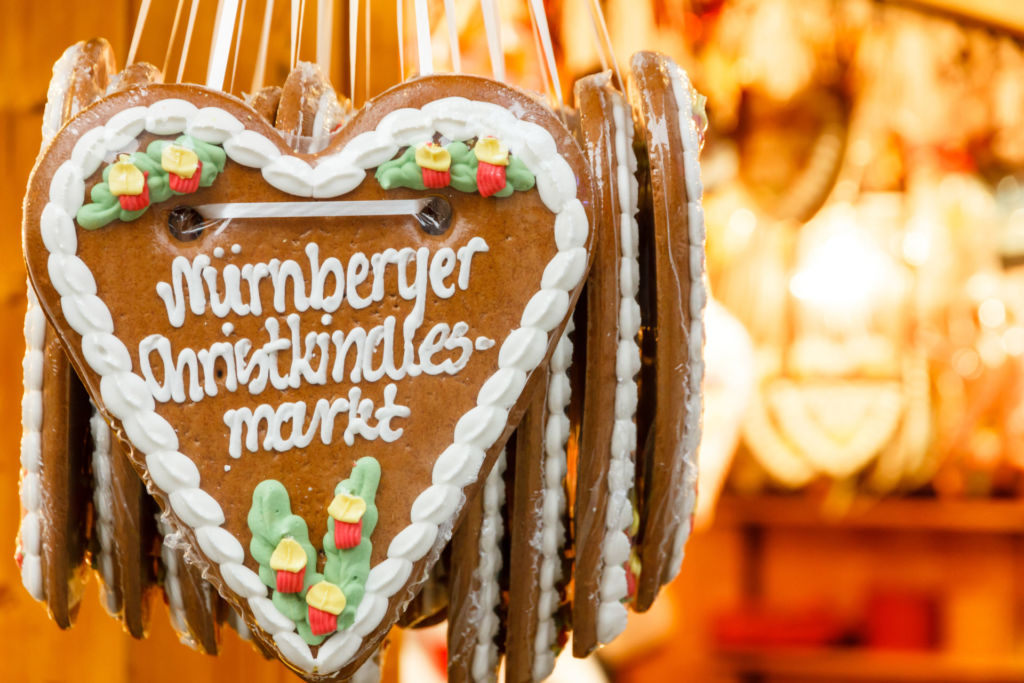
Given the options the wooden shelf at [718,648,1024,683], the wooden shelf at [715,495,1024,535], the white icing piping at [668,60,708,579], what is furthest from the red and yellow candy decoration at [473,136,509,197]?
the wooden shelf at [718,648,1024,683]

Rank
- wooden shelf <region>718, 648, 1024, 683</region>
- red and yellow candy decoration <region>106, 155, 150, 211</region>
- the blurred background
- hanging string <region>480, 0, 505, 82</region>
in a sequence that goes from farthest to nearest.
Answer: wooden shelf <region>718, 648, 1024, 683</region>, the blurred background, hanging string <region>480, 0, 505, 82</region>, red and yellow candy decoration <region>106, 155, 150, 211</region>

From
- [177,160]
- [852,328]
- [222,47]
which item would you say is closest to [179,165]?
[177,160]

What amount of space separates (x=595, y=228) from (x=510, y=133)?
0.06 metres

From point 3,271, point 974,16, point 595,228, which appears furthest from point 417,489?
point 974,16

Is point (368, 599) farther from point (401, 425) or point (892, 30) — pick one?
point (892, 30)

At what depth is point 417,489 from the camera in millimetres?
531

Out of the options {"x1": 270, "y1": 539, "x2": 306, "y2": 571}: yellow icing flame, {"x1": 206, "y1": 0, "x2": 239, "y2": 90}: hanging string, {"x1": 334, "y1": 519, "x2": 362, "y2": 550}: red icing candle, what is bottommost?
{"x1": 270, "y1": 539, "x2": 306, "y2": 571}: yellow icing flame

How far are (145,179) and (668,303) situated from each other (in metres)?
0.26

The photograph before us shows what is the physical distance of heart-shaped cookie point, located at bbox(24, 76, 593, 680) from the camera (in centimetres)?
52

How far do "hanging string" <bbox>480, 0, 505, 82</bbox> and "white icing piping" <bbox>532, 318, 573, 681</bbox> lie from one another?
0.49ft

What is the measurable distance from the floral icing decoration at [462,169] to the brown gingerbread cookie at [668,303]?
8 cm

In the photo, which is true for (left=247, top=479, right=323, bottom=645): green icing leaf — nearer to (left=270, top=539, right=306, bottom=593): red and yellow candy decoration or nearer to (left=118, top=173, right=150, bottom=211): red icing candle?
(left=270, top=539, right=306, bottom=593): red and yellow candy decoration

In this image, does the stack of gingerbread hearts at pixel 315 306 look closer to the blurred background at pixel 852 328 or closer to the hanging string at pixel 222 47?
the hanging string at pixel 222 47

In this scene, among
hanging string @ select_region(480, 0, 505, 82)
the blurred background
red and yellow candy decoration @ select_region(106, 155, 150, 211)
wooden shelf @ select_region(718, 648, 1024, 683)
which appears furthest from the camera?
wooden shelf @ select_region(718, 648, 1024, 683)
